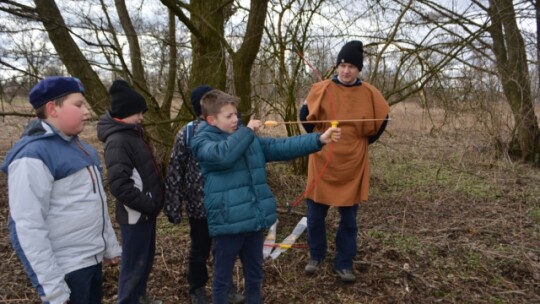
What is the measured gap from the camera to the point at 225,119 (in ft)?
7.59

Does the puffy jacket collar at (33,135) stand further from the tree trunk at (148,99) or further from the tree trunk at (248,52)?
the tree trunk at (248,52)

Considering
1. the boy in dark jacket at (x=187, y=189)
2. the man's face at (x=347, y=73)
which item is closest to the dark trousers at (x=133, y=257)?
the boy in dark jacket at (x=187, y=189)

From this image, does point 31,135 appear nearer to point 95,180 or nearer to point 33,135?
point 33,135

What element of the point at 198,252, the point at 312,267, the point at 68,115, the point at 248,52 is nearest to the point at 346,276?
the point at 312,267

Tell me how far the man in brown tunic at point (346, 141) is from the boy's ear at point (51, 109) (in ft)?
5.50

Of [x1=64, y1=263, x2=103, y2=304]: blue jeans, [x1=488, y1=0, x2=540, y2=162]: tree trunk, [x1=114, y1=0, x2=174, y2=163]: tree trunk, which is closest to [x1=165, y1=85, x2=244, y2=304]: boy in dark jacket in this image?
[x1=64, y1=263, x2=103, y2=304]: blue jeans

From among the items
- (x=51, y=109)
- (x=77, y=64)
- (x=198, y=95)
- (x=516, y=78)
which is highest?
(x=77, y=64)

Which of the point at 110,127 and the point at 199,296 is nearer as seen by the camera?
the point at 110,127

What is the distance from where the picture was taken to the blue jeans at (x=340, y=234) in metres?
3.07

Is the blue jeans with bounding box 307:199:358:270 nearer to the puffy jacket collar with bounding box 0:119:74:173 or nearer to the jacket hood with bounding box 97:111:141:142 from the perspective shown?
the jacket hood with bounding box 97:111:141:142

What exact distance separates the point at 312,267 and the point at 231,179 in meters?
1.31

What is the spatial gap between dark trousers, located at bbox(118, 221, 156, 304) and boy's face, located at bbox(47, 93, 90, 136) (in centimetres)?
76

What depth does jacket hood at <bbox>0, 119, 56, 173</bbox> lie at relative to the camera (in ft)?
5.50

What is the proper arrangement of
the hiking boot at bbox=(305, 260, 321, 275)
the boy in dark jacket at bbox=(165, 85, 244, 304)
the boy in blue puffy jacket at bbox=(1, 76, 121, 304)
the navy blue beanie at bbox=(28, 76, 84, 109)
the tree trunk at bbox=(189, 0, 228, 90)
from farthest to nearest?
the tree trunk at bbox=(189, 0, 228, 90) < the hiking boot at bbox=(305, 260, 321, 275) < the boy in dark jacket at bbox=(165, 85, 244, 304) < the navy blue beanie at bbox=(28, 76, 84, 109) < the boy in blue puffy jacket at bbox=(1, 76, 121, 304)
